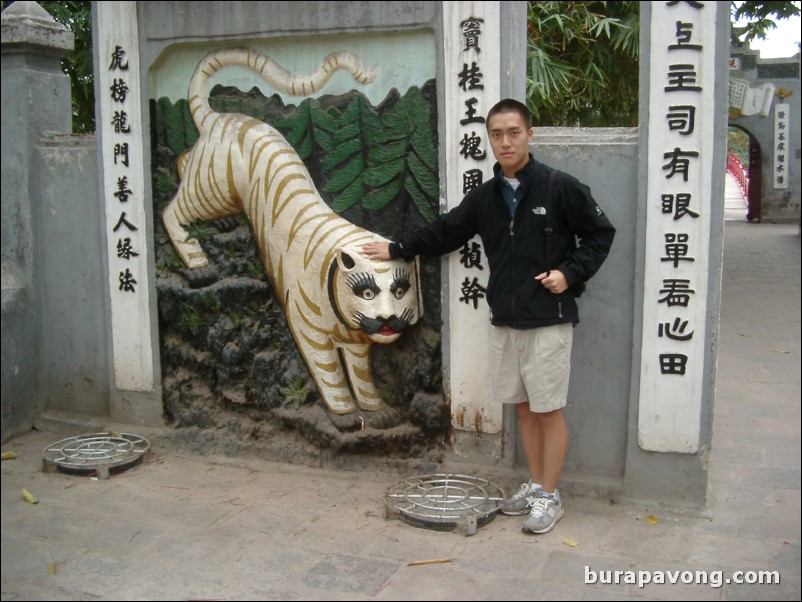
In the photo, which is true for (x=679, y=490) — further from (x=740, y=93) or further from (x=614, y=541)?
(x=740, y=93)

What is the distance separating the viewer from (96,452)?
442 centimetres

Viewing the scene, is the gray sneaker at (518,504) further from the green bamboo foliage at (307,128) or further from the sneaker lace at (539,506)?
the green bamboo foliage at (307,128)

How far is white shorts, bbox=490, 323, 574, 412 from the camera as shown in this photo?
3.46 meters

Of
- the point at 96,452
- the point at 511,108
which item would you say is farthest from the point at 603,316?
the point at 96,452

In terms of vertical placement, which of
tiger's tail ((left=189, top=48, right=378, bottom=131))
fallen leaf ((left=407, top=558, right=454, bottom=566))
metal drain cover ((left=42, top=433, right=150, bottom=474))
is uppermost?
tiger's tail ((left=189, top=48, right=378, bottom=131))

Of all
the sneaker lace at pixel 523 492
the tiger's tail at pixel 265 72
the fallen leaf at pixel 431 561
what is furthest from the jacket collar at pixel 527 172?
the fallen leaf at pixel 431 561

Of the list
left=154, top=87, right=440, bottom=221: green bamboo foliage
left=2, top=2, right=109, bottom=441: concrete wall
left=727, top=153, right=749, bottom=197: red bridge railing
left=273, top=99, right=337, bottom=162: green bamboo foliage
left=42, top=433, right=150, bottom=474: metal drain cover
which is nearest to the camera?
left=154, top=87, right=440, bottom=221: green bamboo foliage

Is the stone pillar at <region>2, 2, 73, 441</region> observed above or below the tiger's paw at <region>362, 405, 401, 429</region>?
above

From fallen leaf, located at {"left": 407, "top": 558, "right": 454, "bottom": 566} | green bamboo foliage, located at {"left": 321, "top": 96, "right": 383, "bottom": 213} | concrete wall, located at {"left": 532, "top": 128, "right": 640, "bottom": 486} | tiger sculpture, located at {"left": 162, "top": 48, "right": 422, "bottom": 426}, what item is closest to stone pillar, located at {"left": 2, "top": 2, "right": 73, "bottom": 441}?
tiger sculpture, located at {"left": 162, "top": 48, "right": 422, "bottom": 426}

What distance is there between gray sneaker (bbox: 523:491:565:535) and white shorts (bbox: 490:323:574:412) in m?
0.40

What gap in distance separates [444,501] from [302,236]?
1461 mm

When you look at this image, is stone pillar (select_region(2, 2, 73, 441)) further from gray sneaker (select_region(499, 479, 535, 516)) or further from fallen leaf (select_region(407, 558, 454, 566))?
gray sneaker (select_region(499, 479, 535, 516))

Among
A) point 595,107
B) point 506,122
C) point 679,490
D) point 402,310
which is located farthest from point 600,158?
point 595,107

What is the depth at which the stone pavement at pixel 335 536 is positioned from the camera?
311cm
